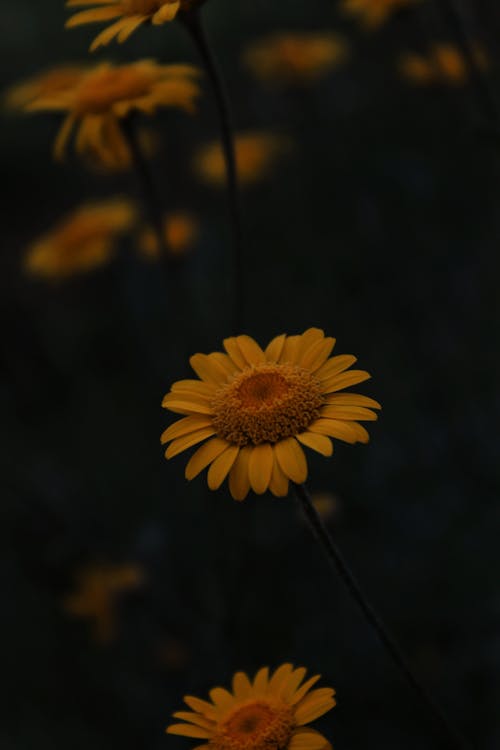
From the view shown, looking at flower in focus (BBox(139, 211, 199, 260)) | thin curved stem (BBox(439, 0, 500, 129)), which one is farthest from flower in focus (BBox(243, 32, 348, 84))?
thin curved stem (BBox(439, 0, 500, 129))

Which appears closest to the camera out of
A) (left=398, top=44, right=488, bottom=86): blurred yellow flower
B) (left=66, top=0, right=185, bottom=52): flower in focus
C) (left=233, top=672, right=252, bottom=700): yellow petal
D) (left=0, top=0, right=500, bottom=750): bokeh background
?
(left=233, top=672, right=252, bottom=700): yellow petal

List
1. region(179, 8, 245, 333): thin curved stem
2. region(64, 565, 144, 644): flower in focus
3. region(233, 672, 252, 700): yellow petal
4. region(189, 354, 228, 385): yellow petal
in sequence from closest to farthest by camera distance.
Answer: region(233, 672, 252, 700): yellow petal < region(189, 354, 228, 385): yellow petal < region(179, 8, 245, 333): thin curved stem < region(64, 565, 144, 644): flower in focus

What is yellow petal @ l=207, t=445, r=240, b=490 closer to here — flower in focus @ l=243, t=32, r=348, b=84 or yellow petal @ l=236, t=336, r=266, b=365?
yellow petal @ l=236, t=336, r=266, b=365

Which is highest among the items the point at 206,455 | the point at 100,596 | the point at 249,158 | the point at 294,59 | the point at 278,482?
the point at 294,59

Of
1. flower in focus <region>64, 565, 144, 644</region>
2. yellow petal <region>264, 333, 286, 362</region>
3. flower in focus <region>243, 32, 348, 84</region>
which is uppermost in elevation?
flower in focus <region>243, 32, 348, 84</region>

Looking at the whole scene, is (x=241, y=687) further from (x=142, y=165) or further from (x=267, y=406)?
(x=142, y=165)

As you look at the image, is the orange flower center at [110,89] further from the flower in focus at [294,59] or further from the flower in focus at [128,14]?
the flower in focus at [294,59]

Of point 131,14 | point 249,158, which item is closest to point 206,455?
point 131,14
